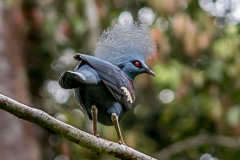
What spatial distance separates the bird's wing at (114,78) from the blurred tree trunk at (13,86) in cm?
341

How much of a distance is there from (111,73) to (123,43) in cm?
19

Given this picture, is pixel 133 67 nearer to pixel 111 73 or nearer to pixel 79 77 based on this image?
pixel 111 73

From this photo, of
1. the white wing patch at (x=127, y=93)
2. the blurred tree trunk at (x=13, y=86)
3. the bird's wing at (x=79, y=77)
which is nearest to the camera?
the bird's wing at (x=79, y=77)

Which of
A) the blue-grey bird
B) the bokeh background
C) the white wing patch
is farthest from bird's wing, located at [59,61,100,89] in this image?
the bokeh background

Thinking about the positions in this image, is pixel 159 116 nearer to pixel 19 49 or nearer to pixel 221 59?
pixel 221 59

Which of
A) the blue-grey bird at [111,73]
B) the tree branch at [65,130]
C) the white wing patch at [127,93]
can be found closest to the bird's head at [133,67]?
the blue-grey bird at [111,73]

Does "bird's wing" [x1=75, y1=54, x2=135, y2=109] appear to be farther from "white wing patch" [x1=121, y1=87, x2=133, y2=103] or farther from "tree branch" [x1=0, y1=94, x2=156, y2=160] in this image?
"tree branch" [x1=0, y1=94, x2=156, y2=160]

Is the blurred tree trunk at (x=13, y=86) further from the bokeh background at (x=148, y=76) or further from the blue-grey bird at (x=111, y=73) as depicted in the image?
the blue-grey bird at (x=111, y=73)

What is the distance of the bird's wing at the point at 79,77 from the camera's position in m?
2.01

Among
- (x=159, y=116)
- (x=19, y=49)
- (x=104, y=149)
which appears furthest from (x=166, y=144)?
(x=104, y=149)

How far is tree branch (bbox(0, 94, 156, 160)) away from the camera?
6.61 ft

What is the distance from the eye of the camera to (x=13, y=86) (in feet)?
19.0

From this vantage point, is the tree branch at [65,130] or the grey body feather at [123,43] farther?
the grey body feather at [123,43]

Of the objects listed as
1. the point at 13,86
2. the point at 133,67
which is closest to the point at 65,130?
the point at 133,67
